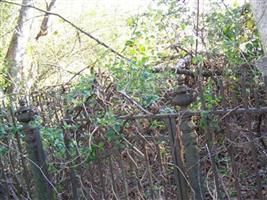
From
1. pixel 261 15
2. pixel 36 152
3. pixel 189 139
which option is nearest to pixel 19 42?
pixel 36 152

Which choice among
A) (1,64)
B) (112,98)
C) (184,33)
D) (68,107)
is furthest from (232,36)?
(1,64)

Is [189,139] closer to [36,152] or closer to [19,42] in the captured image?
[36,152]

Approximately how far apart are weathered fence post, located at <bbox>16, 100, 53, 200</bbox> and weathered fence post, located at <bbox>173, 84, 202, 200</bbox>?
1.29 meters

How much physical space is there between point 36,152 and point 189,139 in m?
1.39

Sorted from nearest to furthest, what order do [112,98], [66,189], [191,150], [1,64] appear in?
1. [191,150]
2. [112,98]
3. [66,189]
4. [1,64]

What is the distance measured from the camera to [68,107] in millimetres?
3691

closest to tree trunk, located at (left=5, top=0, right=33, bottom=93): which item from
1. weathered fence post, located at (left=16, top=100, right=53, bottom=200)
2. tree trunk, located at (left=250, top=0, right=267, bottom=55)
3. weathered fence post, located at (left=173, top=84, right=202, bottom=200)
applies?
weathered fence post, located at (left=16, top=100, right=53, bottom=200)

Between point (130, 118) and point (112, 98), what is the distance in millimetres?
534

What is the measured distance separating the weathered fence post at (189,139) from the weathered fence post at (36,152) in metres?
1.29

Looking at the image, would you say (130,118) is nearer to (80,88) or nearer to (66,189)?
(80,88)

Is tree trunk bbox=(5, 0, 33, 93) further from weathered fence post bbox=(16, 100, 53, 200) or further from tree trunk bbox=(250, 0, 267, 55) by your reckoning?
tree trunk bbox=(250, 0, 267, 55)

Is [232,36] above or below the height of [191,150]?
above

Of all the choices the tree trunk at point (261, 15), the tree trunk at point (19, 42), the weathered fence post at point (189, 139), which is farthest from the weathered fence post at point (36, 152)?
the tree trunk at point (19, 42)

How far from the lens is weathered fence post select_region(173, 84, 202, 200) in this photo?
2.71 m
